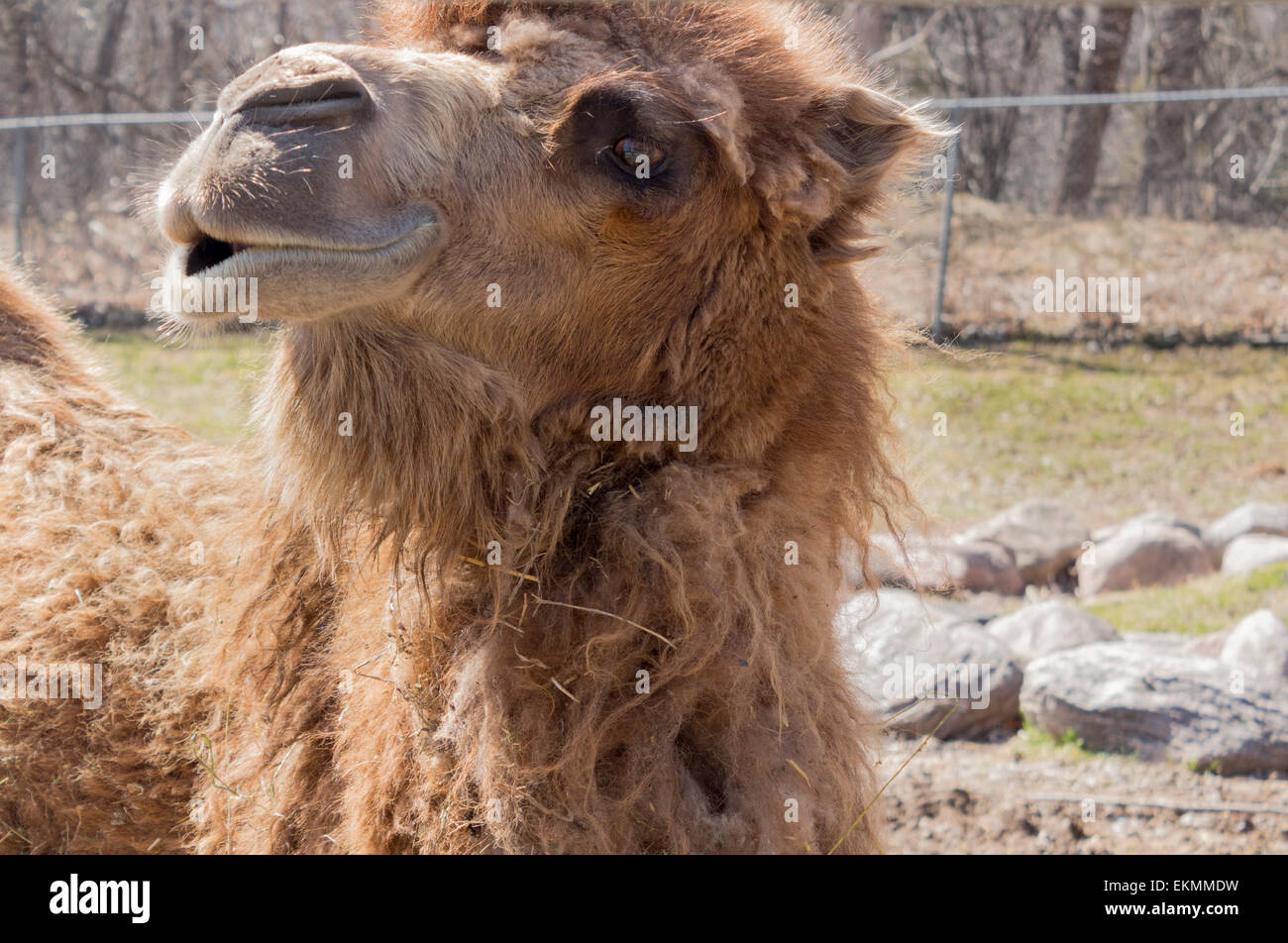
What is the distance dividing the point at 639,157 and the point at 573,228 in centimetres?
21

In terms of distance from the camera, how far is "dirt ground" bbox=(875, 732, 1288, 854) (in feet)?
16.5

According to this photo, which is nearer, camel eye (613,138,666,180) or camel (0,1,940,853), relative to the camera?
camel (0,1,940,853)

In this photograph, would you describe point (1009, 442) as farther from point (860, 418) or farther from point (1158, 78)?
point (1158, 78)

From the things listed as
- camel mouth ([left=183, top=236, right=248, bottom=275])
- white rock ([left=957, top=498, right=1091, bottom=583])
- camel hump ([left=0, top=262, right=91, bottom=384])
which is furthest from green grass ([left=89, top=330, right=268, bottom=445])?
camel mouth ([left=183, top=236, right=248, bottom=275])

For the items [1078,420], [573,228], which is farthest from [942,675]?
[1078,420]

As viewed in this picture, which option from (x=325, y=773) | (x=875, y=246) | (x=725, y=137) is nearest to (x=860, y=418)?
(x=875, y=246)

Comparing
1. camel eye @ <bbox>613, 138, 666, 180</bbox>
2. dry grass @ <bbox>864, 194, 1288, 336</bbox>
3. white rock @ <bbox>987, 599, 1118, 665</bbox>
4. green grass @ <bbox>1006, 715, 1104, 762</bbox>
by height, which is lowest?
green grass @ <bbox>1006, 715, 1104, 762</bbox>

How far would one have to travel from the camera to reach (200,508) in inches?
134

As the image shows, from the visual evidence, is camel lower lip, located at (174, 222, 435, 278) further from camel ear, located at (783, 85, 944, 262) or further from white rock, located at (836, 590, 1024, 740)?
white rock, located at (836, 590, 1024, 740)

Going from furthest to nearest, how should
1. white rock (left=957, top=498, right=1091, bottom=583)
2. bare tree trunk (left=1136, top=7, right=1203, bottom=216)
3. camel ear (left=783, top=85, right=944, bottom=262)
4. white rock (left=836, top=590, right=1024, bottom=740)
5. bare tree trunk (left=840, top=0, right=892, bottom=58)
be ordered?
bare tree trunk (left=840, top=0, right=892, bottom=58) < bare tree trunk (left=1136, top=7, right=1203, bottom=216) < white rock (left=957, top=498, right=1091, bottom=583) < white rock (left=836, top=590, right=1024, bottom=740) < camel ear (left=783, top=85, right=944, bottom=262)

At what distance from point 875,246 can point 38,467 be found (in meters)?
2.42

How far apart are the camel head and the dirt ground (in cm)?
271

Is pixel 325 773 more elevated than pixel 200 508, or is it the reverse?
pixel 200 508

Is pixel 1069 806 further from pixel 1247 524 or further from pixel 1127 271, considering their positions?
pixel 1127 271
